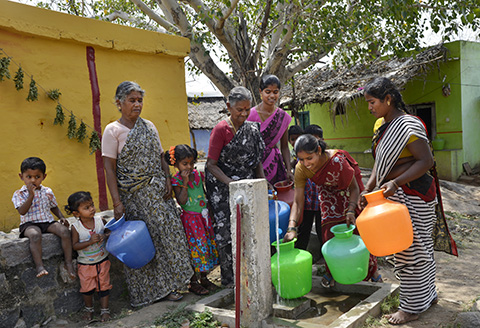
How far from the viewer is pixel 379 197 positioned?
2.74m

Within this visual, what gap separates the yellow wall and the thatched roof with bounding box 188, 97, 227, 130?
1369 cm

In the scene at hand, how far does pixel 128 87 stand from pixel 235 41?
4992 mm

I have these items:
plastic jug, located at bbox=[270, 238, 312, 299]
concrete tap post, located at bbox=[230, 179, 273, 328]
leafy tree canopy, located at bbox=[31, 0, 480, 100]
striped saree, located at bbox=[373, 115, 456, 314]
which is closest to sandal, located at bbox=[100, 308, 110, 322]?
concrete tap post, located at bbox=[230, 179, 273, 328]

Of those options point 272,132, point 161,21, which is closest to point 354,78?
point 161,21

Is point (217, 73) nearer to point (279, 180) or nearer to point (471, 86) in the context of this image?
point (279, 180)

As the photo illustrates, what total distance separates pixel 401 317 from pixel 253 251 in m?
1.11

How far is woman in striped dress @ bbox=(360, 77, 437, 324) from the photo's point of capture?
2.82 metres

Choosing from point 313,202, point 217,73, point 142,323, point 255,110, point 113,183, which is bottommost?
point 142,323

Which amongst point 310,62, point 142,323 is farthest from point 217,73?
point 142,323

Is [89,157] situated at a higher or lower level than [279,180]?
higher

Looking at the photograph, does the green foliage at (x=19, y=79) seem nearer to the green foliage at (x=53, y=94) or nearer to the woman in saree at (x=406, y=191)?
the green foliage at (x=53, y=94)

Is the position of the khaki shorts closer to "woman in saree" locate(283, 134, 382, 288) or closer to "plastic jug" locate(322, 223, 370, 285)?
"woman in saree" locate(283, 134, 382, 288)

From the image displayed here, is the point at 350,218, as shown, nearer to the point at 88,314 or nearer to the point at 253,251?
the point at 253,251

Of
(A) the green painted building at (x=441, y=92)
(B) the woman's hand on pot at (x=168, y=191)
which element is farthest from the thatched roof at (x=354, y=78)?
(B) the woman's hand on pot at (x=168, y=191)
